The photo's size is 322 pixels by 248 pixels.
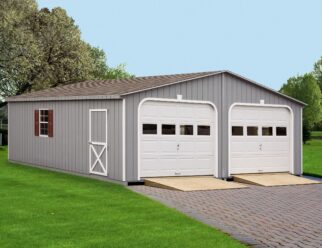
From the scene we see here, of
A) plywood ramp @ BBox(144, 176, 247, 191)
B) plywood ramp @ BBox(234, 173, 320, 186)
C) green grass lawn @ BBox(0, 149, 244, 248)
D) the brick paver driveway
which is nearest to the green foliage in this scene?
plywood ramp @ BBox(234, 173, 320, 186)

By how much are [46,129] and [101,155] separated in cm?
431

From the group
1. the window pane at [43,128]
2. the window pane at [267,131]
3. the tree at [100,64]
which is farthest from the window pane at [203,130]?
the tree at [100,64]

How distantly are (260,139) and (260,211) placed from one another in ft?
25.6

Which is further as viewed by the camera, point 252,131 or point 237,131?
point 252,131

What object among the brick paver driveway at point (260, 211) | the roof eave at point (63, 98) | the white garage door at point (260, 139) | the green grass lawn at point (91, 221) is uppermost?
the roof eave at point (63, 98)

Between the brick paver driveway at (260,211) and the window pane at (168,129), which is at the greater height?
the window pane at (168,129)

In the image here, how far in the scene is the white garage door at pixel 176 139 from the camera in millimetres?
17359

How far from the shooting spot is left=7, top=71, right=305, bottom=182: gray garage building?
17.1 metres

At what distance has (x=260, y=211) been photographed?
1240 centimetres

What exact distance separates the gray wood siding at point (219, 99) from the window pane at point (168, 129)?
34.8 inches

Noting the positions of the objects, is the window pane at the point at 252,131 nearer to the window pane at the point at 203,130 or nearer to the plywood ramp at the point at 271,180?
the plywood ramp at the point at 271,180

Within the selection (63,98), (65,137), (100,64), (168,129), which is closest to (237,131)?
(168,129)

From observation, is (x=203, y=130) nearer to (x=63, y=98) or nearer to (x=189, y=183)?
(x=189, y=183)

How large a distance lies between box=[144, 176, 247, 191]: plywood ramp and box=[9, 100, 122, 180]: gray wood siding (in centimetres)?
112
